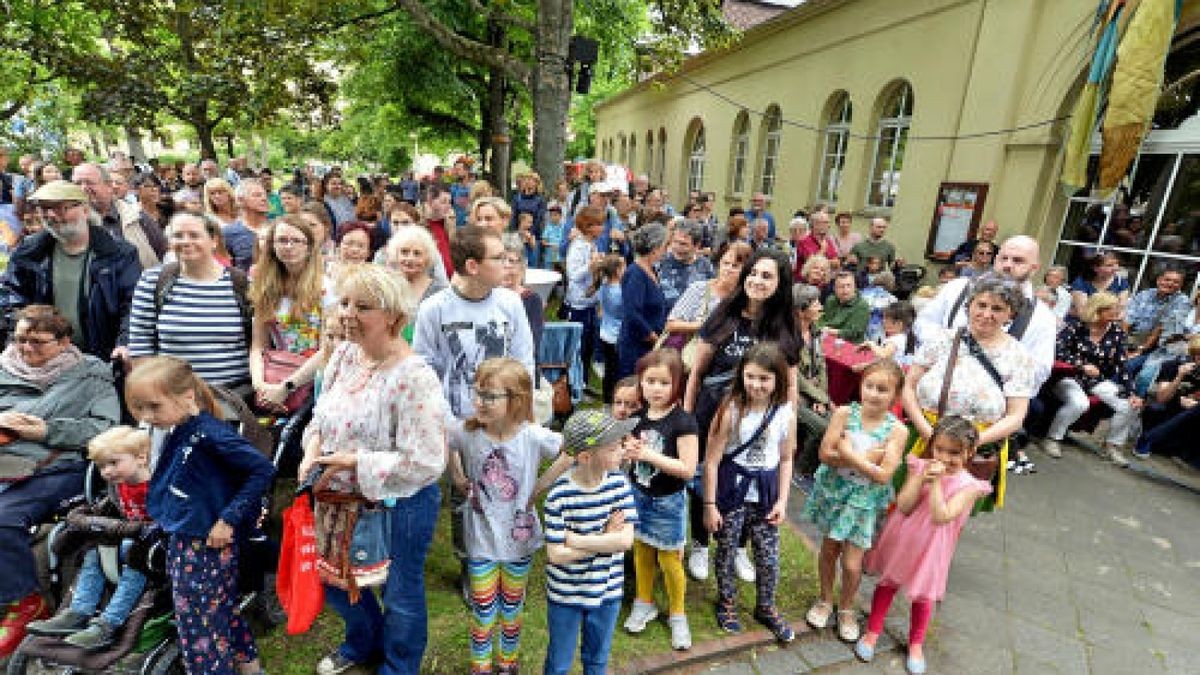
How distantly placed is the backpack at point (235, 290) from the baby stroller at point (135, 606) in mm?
696

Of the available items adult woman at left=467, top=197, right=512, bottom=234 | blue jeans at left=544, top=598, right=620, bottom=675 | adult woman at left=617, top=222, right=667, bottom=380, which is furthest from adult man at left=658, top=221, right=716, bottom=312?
blue jeans at left=544, top=598, right=620, bottom=675

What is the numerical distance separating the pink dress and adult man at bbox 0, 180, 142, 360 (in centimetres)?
447

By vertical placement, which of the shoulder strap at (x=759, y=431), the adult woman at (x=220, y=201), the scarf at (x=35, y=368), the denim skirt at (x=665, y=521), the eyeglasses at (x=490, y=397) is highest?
the adult woman at (x=220, y=201)

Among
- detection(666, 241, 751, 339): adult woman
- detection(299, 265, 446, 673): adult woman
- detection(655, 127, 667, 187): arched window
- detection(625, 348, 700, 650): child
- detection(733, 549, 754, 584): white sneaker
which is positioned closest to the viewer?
detection(299, 265, 446, 673): adult woman

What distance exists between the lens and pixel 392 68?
15.5m

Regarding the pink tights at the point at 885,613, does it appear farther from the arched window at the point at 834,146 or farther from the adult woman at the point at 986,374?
the arched window at the point at 834,146

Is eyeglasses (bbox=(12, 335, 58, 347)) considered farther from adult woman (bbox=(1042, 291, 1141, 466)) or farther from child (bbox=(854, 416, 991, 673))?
adult woman (bbox=(1042, 291, 1141, 466))

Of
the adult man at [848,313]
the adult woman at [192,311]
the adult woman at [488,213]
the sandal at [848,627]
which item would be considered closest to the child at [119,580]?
the adult woman at [192,311]

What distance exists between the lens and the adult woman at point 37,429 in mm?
2574

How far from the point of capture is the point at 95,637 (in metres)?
2.35

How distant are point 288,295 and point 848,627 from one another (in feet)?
11.6

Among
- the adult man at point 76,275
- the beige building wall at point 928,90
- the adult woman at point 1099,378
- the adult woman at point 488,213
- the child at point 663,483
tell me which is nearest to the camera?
the child at point 663,483

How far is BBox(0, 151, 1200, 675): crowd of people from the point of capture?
7.10 ft

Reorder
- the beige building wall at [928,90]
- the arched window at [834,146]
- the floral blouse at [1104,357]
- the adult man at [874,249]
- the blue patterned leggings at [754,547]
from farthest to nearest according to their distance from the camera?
the arched window at [834,146], the adult man at [874,249], the beige building wall at [928,90], the floral blouse at [1104,357], the blue patterned leggings at [754,547]
